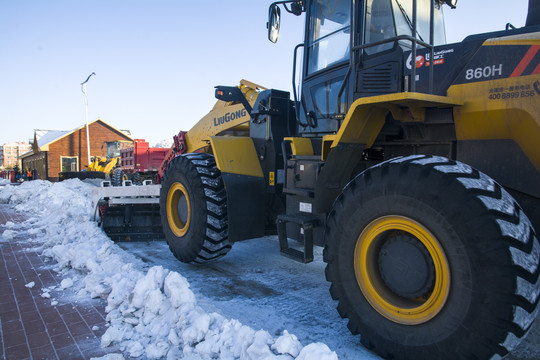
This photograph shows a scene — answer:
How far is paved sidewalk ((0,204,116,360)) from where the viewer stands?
3.04 metres

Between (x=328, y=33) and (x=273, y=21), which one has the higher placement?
(x=273, y=21)

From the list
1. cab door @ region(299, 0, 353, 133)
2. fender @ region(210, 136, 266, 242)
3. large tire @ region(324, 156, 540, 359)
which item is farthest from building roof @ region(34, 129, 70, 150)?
large tire @ region(324, 156, 540, 359)

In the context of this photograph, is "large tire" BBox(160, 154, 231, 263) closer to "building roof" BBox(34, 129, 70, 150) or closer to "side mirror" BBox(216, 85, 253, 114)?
"side mirror" BBox(216, 85, 253, 114)

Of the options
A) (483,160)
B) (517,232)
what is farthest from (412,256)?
(483,160)

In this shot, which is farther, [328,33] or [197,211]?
[197,211]

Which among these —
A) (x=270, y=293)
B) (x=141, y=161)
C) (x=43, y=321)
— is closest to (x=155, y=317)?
(x=43, y=321)

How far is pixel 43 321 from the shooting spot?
3574 millimetres

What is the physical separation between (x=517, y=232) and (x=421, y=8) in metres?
2.52

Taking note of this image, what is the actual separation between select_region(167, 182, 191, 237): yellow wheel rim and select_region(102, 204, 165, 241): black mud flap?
5.31 ft

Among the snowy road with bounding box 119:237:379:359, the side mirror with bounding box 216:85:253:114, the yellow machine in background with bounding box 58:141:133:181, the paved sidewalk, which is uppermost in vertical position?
the side mirror with bounding box 216:85:253:114

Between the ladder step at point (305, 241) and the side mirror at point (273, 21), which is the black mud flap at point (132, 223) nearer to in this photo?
the ladder step at point (305, 241)

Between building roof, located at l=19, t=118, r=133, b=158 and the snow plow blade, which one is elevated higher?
building roof, located at l=19, t=118, r=133, b=158

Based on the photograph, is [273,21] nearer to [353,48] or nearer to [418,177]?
[353,48]

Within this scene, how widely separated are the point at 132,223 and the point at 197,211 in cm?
262
